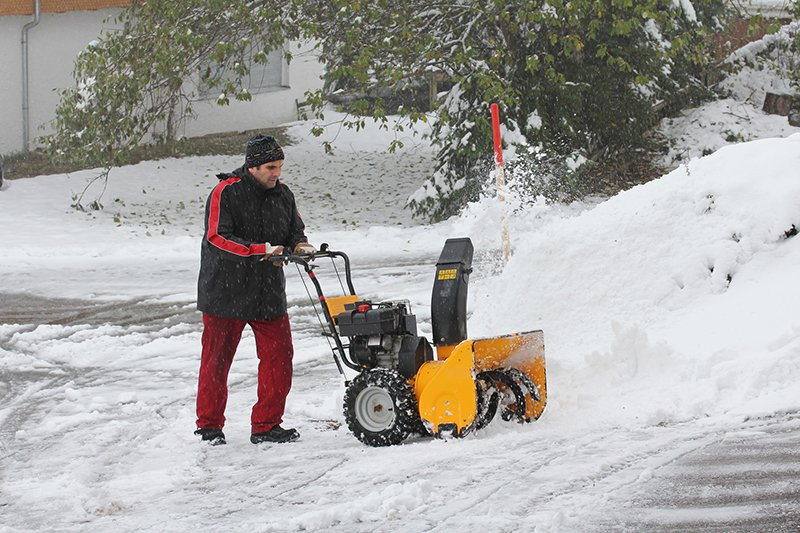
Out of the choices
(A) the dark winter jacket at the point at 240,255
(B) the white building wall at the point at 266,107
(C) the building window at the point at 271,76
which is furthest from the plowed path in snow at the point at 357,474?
(C) the building window at the point at 271,76

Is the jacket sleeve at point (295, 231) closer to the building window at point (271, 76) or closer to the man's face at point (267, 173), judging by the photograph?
the man's face at point (267, 173)

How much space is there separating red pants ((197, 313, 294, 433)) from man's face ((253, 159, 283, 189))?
2.61 ft

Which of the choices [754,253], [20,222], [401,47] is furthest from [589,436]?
[20,222]

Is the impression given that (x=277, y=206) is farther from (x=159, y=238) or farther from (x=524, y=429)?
(x=159, y=238)

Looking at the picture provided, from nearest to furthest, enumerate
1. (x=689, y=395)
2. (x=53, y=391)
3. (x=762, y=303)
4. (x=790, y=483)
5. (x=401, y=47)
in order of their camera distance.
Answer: (x=790, y=483), (x=689, y=395), (x=762, y=303), (x=53, y=391), (x=401, y=47)

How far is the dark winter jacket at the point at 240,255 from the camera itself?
6.64 m

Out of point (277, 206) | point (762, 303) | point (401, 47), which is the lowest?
point (762, 303)

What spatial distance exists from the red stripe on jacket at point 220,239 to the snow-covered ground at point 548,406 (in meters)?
1.12

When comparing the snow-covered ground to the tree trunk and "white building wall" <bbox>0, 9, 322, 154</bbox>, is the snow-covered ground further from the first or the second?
"white building wall" <bbox>0, 9, 322, 154</bbox>

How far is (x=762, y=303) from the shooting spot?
23.9 ft

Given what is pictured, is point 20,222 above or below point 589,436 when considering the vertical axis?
above

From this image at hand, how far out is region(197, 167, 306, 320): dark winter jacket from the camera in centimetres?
664

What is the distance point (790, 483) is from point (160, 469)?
3.16 m

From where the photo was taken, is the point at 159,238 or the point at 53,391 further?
the point at 159,238
